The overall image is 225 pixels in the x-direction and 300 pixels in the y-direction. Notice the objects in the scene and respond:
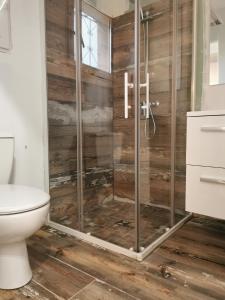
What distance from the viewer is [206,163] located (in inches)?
50.9

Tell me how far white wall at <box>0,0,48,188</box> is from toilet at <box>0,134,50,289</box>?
1.55 feet

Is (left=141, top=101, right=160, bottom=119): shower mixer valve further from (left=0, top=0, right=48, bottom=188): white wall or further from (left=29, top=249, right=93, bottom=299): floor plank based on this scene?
(left=29, top=249, right=93, bottom=299): floor plank

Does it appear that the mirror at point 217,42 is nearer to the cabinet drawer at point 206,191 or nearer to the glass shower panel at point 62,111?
the cabinet drawer at point 206,191

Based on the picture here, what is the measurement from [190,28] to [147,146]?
3.05 ft

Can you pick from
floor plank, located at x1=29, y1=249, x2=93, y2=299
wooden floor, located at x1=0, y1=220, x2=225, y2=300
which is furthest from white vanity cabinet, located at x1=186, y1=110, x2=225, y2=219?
floor plank, located at x1=29, y1=249, x2=93, y2=299

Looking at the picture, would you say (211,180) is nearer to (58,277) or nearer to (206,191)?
(206,191)

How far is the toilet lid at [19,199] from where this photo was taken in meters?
0.97

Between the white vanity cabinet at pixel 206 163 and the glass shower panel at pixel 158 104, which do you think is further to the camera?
the glass shower panel at pixel 158 104

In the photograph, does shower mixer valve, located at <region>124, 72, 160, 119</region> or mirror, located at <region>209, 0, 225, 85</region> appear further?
mirror, located at <region>209, 0, 225, 85</region>

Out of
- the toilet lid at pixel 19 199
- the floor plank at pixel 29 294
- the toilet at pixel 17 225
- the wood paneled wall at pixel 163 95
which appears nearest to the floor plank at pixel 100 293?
the floor plank at pixel 29 294

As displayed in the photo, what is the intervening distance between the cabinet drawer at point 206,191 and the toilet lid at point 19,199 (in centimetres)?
79

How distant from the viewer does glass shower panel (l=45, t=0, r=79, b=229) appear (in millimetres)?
1721

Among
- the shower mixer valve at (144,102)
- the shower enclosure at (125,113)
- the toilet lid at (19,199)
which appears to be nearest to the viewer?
the toilet lid at (19,199)

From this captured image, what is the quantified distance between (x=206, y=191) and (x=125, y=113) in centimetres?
78
